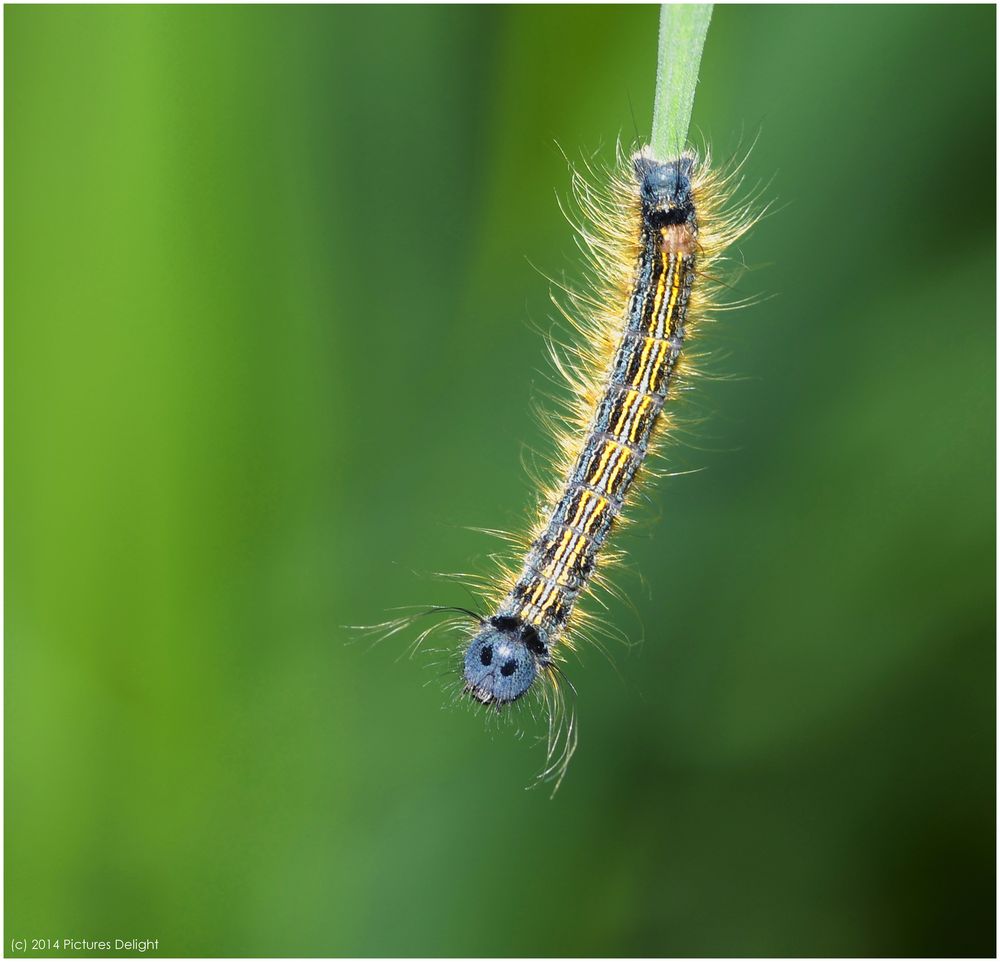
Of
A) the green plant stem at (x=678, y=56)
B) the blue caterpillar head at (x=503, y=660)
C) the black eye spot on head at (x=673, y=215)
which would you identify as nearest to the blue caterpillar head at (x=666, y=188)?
the black eye spot on head at (x=673, y=215)

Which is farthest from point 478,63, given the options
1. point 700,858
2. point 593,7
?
point 700,858

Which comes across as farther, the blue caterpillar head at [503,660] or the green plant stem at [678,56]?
the blue caterpillar head at [503,660]

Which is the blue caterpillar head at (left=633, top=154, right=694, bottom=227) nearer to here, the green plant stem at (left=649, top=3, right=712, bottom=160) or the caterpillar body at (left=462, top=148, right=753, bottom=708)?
the caterpillar body at (left=462, top=148, right=753, bottom=708)

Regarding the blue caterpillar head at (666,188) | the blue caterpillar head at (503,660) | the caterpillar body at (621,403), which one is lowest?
the blue caterpillar head at (503,660)

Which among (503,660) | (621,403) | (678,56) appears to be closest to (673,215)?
(621,403)

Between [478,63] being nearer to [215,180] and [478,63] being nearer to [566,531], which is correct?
[215,180]

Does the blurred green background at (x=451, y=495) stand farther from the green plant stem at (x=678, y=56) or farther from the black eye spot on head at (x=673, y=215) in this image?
the green plant stem at (x=678, y=56)

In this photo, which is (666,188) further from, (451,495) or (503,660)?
(503,660)
